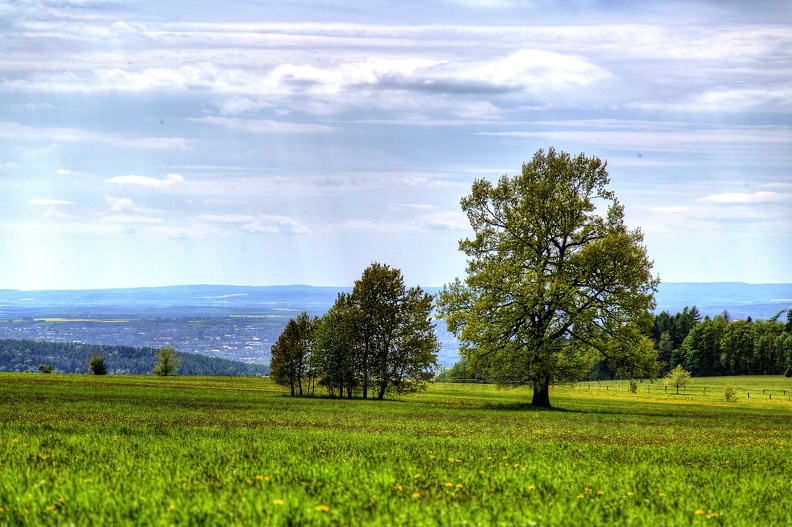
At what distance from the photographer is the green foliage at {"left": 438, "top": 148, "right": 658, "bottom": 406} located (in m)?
47.0

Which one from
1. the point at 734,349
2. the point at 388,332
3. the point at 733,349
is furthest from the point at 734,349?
the point at 388,332

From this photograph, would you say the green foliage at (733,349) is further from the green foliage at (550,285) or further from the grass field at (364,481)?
the grass field at (364,481)

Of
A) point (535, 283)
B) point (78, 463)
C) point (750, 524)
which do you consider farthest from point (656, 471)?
point (535, 283)

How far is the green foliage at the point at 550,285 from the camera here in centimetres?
4697

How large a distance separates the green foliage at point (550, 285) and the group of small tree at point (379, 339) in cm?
2277

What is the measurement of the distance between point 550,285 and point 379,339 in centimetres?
3079

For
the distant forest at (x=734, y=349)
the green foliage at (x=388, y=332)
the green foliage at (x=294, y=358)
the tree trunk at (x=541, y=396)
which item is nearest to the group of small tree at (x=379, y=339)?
the green foliage at (x=388, y=332)

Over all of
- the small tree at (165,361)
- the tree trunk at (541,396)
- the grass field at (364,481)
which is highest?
the grass field at (364,481)

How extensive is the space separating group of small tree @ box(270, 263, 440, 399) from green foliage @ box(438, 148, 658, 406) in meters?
22.8

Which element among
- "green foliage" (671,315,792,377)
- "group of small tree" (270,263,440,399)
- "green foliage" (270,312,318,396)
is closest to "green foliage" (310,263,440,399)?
"group of small tree" (270,263,440,399)

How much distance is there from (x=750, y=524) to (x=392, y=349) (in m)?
64.4

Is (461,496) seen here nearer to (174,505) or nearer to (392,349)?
(174,505)

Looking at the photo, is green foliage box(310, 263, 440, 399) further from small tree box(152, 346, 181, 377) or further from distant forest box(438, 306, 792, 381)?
distant forest box(438, 306, 792, 381)

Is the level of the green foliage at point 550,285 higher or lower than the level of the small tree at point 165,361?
higher
